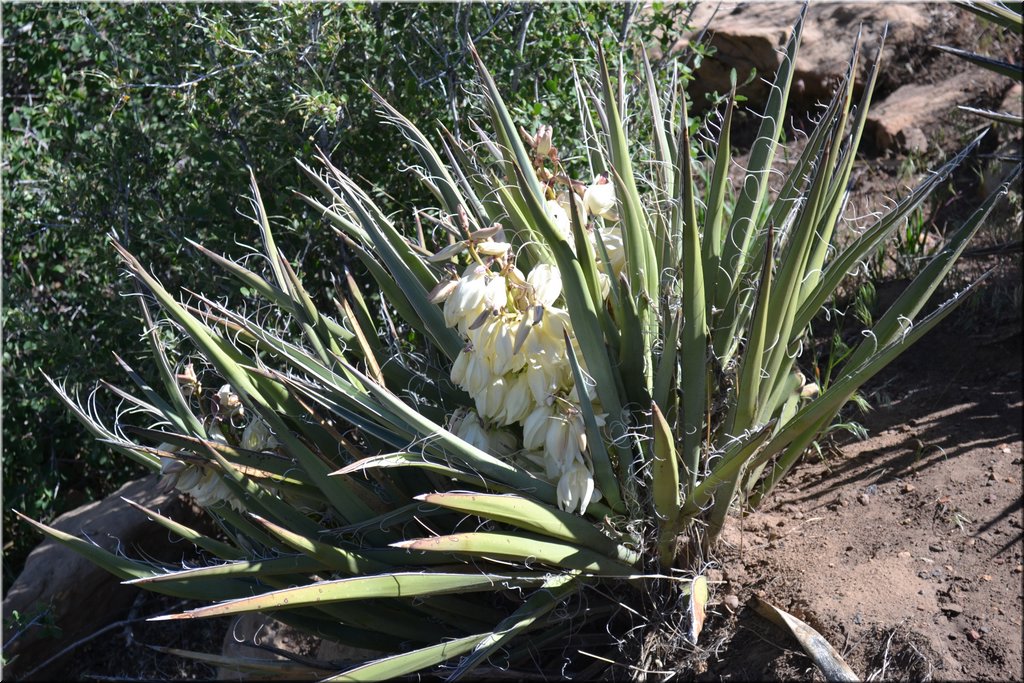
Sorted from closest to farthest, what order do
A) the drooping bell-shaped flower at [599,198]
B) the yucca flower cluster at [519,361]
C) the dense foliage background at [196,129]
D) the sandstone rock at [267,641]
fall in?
the yucca flower cluster at [519,361]
the drooping bell-shaped flower at [599,198]
the sandstone rock at [267,641]
the dense foliage background at [196,129]

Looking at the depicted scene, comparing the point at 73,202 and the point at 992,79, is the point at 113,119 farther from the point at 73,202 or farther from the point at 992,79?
the point at 992,79

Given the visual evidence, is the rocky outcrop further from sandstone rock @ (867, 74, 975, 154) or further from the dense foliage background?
the dense foliage background

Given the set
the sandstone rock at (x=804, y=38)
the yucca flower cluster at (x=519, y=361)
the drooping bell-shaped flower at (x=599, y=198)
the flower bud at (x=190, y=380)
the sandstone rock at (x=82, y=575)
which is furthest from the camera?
the sandstone rock at (x=804, y=38)

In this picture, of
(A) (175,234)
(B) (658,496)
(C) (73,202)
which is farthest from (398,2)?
(B) (658,496)

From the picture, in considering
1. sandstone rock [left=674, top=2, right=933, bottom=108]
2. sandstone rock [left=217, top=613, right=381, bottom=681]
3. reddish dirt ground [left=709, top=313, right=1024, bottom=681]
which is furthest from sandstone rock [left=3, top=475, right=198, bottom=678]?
sandstone rock [left=674, top=2, right=933, bottom=108]

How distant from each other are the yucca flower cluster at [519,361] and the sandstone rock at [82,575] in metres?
1.62

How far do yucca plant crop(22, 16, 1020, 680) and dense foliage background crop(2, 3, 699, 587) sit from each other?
31.1 inches

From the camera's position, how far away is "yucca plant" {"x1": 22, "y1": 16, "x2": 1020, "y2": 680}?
1.52m

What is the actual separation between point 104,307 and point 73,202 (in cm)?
36

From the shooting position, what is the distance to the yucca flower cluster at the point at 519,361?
1493mm

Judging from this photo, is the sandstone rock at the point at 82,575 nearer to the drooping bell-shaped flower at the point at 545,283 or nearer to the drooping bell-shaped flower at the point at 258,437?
the drooping bell-shaped flower at the point at 258,437

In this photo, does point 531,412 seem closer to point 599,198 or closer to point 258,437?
point 599,198

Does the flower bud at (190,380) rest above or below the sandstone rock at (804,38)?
below

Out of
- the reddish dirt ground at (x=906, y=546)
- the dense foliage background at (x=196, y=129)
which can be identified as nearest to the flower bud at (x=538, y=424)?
the reddish dirt ground at (x=906, y=546)
